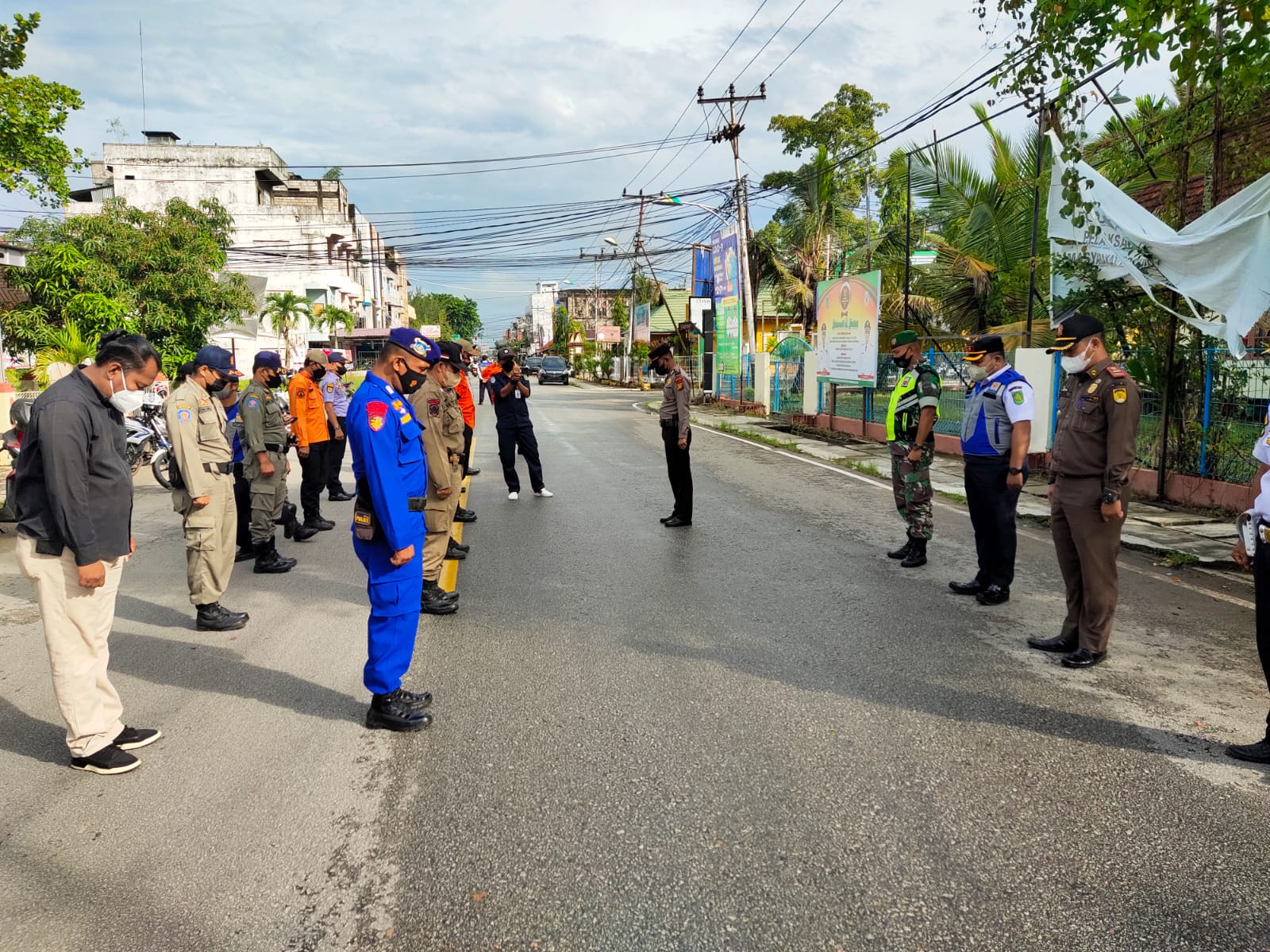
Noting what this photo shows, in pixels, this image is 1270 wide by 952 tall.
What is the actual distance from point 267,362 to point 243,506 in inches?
49.1

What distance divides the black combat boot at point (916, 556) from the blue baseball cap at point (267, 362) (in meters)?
5.45

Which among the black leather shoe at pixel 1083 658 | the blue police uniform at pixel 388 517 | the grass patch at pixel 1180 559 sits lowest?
the black leather shoe at pixel 1083 658

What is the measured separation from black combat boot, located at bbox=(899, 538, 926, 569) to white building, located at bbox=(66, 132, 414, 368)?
44.9 meters

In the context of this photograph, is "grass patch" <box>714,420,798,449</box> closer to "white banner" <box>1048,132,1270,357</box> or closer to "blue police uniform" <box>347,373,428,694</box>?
"white banner" <box>1048,132,1270,357</box>

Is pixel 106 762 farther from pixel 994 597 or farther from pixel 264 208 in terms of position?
pixel 264 208

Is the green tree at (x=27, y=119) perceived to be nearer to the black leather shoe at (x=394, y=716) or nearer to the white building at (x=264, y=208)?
the black leather shoe at (x=394, y=716)

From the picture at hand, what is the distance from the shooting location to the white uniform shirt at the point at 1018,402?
5812 millimetres

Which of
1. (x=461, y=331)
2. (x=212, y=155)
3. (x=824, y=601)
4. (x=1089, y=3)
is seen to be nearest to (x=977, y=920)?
(x=824, y=601)

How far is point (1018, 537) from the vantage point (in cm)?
841

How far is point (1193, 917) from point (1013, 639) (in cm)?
272

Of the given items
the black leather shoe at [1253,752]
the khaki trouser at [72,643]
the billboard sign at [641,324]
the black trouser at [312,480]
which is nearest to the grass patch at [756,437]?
the black trouser at [312,480]

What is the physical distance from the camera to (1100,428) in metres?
4.77

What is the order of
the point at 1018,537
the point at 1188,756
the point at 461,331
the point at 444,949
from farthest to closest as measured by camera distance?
the point at 461,331, the point at 1018,537, the point at 1188,756, the point at 444,949

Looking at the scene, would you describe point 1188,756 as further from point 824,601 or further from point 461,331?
point 461,331
